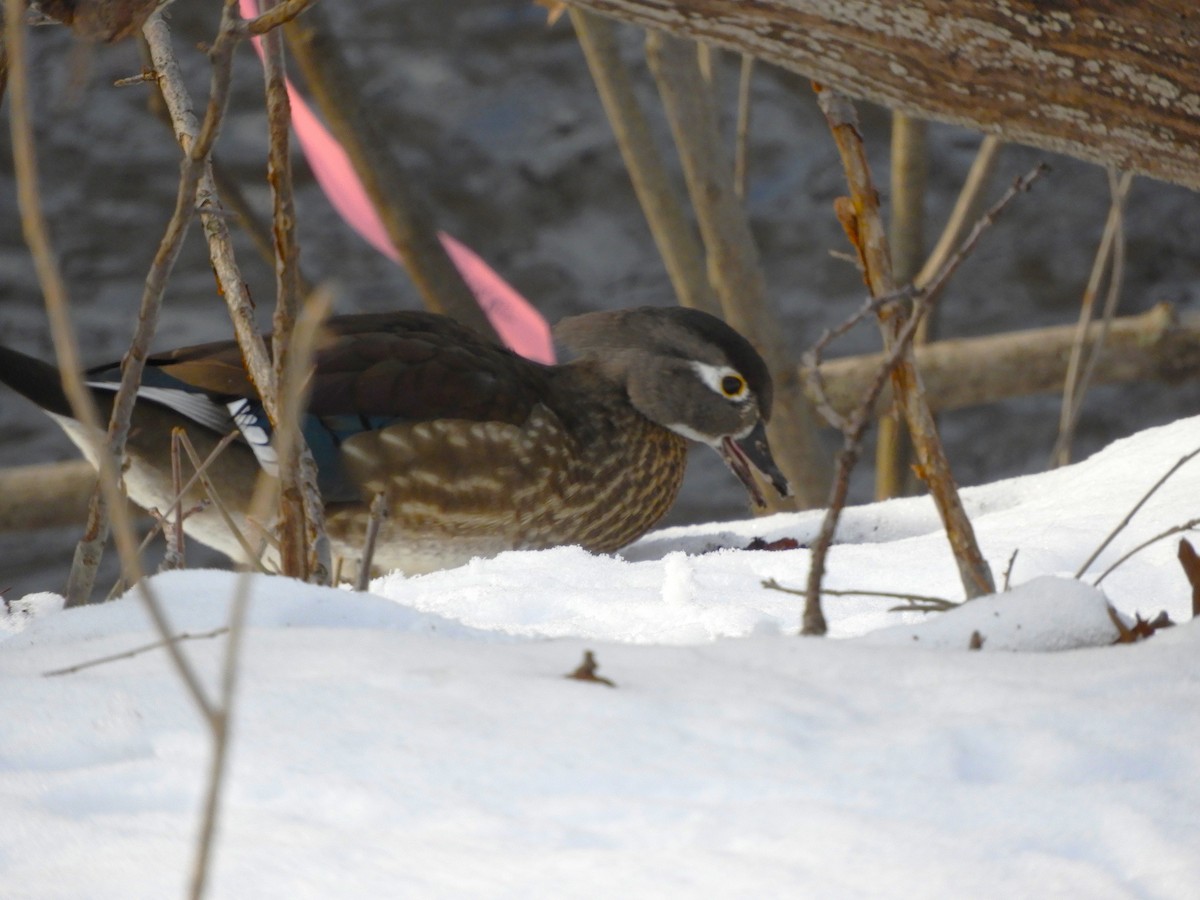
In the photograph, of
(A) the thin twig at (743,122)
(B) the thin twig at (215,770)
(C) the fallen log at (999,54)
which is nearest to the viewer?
(B) the thin twig at (215,770)

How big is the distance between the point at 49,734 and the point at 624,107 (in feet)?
7.10

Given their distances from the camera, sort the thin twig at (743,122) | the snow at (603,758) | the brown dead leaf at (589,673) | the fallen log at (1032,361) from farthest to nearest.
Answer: the fallen log at (1032,361) < the thin twig at (743,122) < the brown dead leaf at (589,673) < the snow at (603,758)

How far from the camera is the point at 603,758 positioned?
0.78 m

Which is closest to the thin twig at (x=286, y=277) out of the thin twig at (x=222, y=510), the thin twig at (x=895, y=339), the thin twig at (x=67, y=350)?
the thin twig at (x=222, y=510)

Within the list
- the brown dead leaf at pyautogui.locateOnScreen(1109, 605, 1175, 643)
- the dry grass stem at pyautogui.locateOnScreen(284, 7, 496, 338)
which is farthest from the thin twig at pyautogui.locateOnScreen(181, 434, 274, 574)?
the dry grass stem at pyautogui.locateOnScreen(284, 7, 496, 338)

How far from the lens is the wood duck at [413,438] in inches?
83.3

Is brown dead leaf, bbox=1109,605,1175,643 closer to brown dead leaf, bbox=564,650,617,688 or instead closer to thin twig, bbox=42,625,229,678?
brown dead leaf, bbox=564,650,617,688

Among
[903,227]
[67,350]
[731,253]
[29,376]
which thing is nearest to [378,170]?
[731,253]

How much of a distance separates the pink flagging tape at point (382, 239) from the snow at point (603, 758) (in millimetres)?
1843

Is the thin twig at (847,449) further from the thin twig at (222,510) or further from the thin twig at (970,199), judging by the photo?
the thin twig at (970,199)

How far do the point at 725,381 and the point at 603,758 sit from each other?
5.42 feet

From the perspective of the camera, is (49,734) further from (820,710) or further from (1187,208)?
(1187,208)

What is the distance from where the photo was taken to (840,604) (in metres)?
1.37

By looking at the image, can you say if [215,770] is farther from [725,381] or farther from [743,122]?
[743,122]
